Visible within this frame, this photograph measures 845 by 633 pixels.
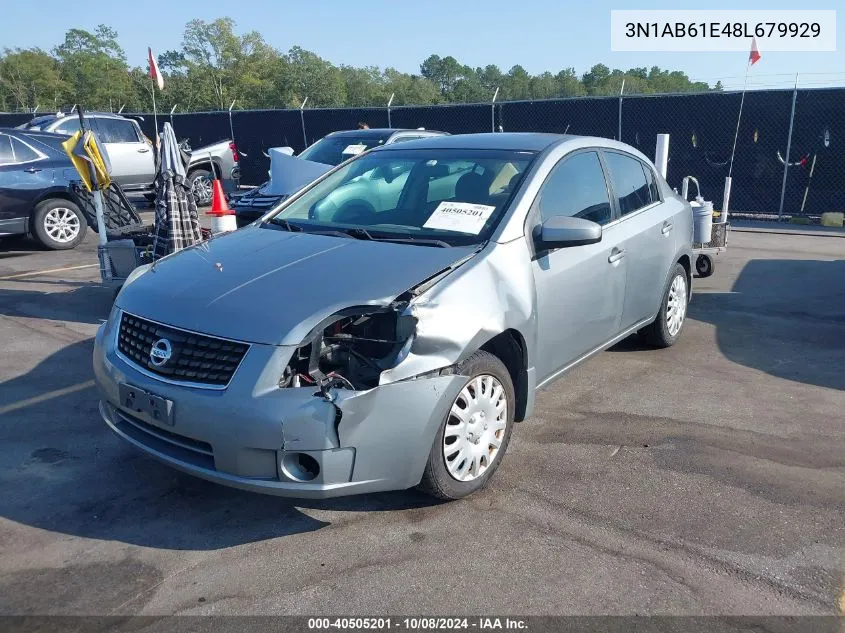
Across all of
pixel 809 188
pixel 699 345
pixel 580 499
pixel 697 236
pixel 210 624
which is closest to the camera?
pixel 210 624

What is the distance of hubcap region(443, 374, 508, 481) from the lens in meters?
3.52

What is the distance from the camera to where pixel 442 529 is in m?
3.46

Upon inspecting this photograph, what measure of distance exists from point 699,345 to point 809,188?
8899 millimetres

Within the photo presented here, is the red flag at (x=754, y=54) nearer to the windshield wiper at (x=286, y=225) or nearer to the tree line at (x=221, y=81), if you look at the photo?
the windshield wiper at (x=286, y=225)

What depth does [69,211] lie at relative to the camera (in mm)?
11242

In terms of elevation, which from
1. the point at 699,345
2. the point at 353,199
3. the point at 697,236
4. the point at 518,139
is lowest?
the point at 699,345

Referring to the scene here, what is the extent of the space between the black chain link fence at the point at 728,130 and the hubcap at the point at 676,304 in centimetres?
872

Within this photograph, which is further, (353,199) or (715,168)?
(715,168)

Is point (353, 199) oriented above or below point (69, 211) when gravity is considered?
above

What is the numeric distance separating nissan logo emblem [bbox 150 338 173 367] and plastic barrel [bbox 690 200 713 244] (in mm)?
6050

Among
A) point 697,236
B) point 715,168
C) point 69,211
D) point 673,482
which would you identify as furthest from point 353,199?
point 715,168

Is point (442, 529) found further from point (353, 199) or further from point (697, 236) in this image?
point (697, 236)

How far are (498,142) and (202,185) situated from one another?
11993mm

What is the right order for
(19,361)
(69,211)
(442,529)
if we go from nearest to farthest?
(442,529) < (19,361) < (69,211)
